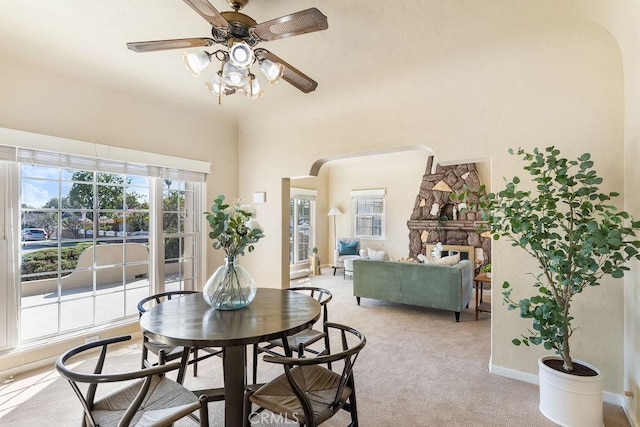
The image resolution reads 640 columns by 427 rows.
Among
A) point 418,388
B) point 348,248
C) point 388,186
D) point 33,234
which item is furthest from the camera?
point 388,186

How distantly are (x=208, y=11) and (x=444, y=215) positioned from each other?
264 inches

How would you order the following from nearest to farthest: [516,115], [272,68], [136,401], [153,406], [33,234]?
[136,401]
[153,406]
[272,68]
[516,115]
[33,234]

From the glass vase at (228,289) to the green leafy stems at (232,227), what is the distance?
0.10 m

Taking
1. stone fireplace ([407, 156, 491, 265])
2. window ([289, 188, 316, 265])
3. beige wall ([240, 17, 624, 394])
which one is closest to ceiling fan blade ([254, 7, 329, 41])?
beige wall ([240, 17, 624, 394])

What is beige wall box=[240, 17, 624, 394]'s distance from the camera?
2422mm

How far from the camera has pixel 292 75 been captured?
7.23 feet

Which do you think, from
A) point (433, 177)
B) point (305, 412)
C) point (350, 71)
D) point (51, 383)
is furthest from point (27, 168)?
point (433, 177)

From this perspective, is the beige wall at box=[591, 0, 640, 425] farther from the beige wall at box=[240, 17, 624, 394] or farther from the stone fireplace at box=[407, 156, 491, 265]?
the stone fireplace at box=[407, 156, 491, 265]

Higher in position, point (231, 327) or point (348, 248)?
point (231, 327)

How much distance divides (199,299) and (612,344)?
3059 millimetres

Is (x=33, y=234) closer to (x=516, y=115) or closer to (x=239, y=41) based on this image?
(x=239, y=41)

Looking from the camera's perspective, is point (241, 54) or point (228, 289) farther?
point (228, 289)

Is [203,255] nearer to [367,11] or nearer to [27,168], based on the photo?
[27,168]

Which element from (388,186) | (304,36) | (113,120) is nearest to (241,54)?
(304,36)
